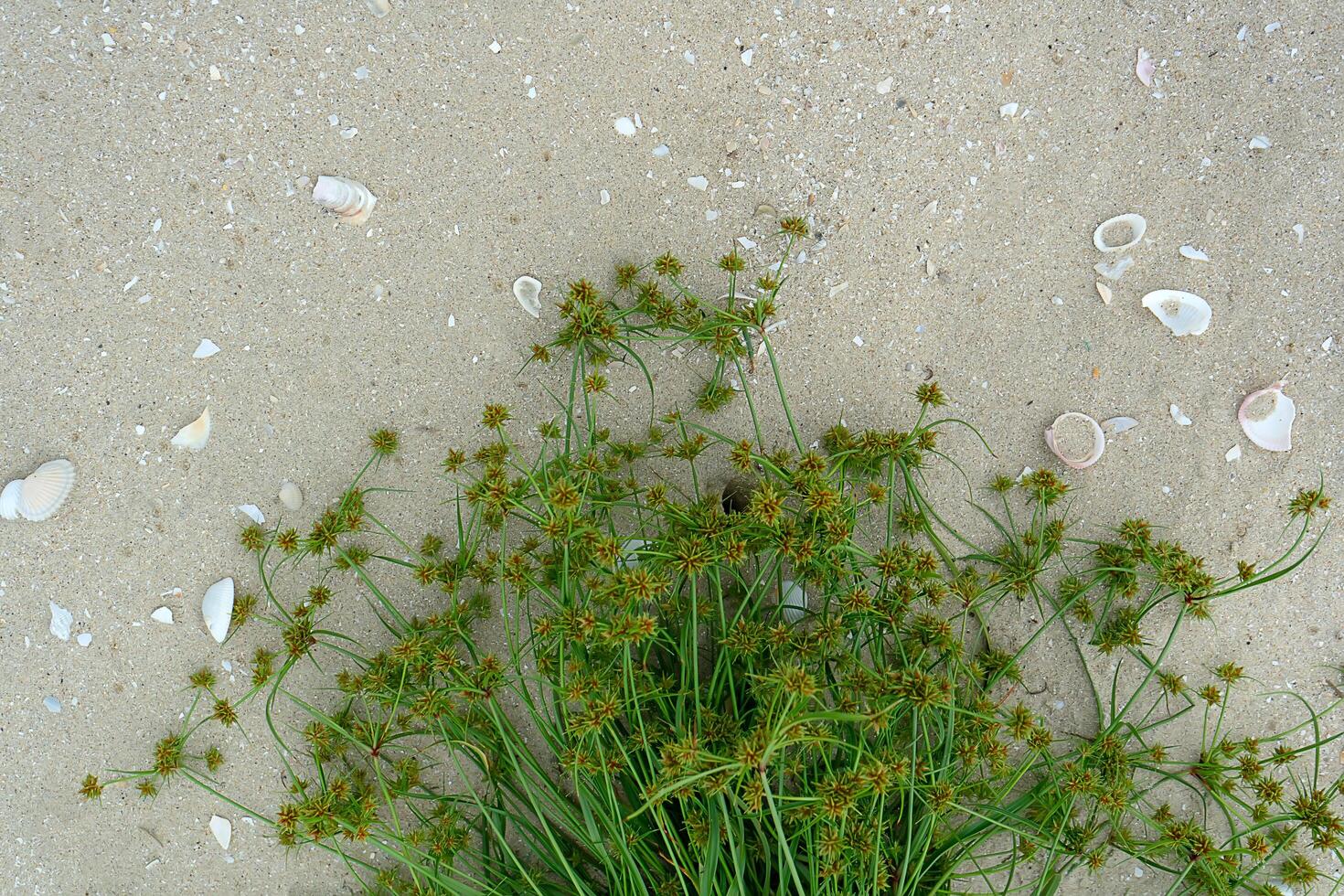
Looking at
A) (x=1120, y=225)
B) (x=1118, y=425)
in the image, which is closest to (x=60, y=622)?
(x=1118, y=425)

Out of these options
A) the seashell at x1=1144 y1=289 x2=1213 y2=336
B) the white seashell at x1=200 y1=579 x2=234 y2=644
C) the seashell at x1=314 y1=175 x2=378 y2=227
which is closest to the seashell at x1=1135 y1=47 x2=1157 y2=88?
the seashell at x1=1144 y1=289 x2=1213 y2=336

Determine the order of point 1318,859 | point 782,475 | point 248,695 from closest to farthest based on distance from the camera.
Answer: point 782,475
point 248,695
point 1318,859

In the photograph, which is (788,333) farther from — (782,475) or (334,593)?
(334,593)

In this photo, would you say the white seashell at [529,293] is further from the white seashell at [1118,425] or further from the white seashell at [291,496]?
the white seashell at [1118,425]

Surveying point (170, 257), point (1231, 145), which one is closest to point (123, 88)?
point (170, 257)

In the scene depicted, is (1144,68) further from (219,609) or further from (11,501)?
(11,501)

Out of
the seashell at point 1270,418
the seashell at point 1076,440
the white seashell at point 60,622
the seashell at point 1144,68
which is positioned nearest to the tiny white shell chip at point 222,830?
the white seashell at point 60,622

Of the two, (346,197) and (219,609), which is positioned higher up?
(346,197)
